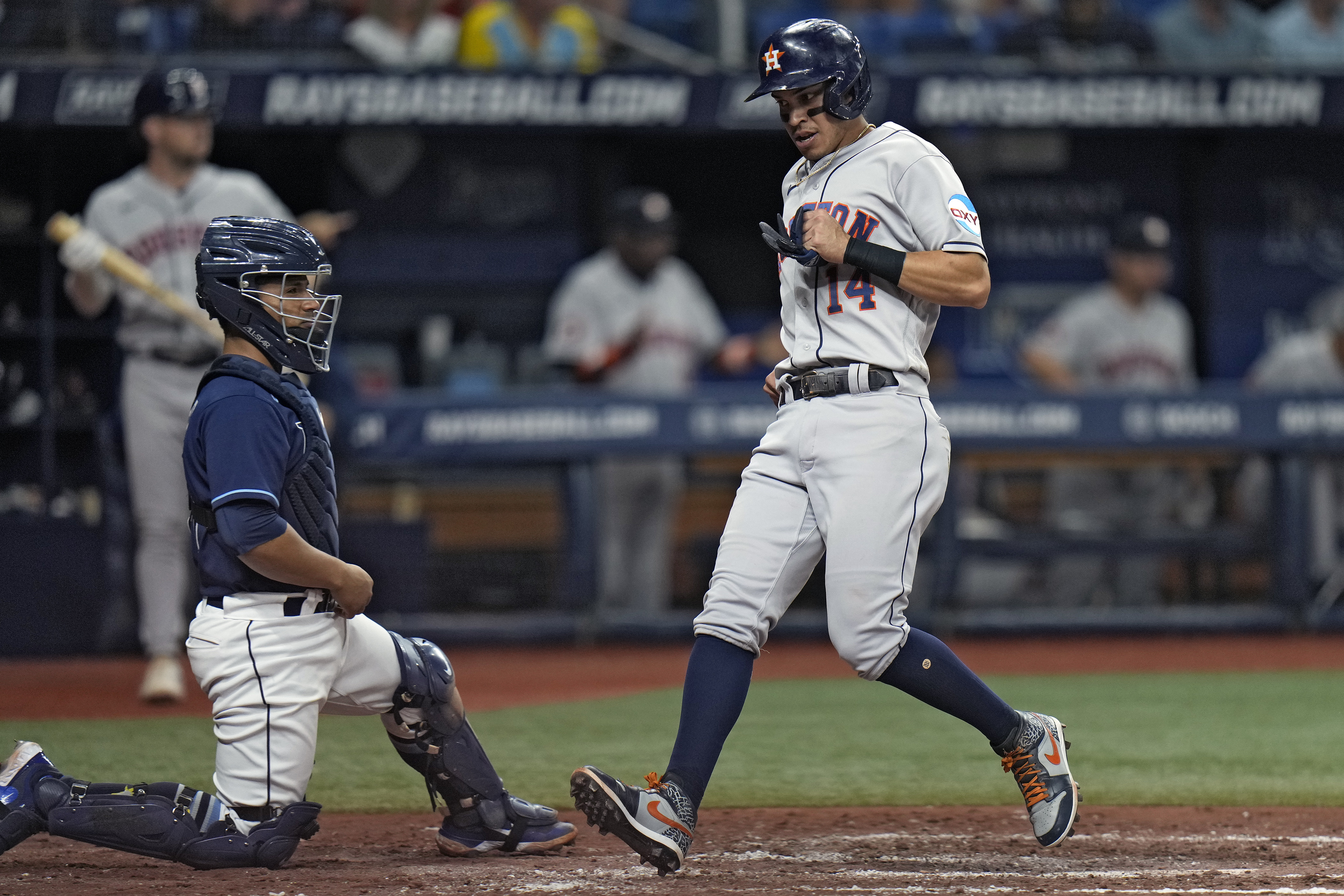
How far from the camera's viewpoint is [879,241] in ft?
11.5

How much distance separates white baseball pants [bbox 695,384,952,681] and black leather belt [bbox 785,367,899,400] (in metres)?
0.01

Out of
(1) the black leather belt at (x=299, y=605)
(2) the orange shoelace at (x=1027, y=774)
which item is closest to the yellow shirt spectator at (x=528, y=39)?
(1) the black leather belt at (x=299, y=605)

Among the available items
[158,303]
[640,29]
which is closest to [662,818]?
[158,303]

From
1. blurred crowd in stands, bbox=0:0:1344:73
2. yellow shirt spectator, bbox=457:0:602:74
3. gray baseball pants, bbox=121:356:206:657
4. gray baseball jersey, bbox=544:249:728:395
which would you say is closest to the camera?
gray baseball pants, bbox=121:356:206:657

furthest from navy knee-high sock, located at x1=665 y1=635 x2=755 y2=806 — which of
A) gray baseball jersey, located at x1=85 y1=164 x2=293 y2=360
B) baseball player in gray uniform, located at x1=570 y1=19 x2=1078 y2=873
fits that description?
gray baseball jersey, located at x1=85 y1=164 x2=293 y2=360

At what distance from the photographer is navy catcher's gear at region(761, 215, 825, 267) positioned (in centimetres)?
342

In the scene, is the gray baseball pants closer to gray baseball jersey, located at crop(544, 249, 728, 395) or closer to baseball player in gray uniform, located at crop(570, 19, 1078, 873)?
gray baseball jersey, located at crop(544, 249, 728, 395)

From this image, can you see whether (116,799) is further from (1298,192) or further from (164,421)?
(1298,192)

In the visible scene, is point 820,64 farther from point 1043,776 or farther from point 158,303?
point 158,303

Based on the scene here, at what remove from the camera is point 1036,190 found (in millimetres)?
10281

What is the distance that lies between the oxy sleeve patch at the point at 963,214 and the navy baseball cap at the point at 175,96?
3243 millimetres

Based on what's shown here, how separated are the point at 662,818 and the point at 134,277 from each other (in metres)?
3.46

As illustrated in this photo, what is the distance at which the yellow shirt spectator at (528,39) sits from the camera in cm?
868

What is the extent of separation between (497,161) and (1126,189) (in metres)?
3.74
